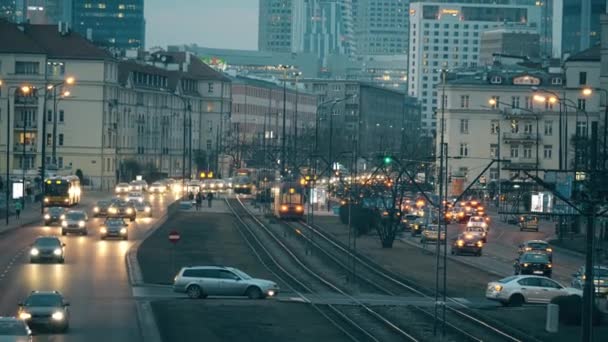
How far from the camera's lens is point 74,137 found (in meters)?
139

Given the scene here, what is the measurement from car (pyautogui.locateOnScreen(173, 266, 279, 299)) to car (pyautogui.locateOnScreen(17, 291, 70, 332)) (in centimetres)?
1098

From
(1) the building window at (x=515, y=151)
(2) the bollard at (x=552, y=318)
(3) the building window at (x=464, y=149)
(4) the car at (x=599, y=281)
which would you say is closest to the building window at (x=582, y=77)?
(1) the building window at (x=515, y=151)

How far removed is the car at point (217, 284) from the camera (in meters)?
46.5

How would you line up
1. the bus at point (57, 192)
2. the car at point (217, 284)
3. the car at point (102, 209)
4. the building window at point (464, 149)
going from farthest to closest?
the building window at point (464, 149), the bus at point (57, 192), the car at point (102, 209), the car at point (217, 284)

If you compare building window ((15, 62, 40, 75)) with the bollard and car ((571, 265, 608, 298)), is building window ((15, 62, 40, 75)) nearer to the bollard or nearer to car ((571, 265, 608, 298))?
car ((571, 265, 608, 298))

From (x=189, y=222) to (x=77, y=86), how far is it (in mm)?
53783

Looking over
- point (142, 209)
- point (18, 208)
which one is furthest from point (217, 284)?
point (142, 209)

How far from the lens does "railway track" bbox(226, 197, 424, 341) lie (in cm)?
3781

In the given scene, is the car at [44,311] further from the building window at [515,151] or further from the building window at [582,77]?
the building window at [515,151]

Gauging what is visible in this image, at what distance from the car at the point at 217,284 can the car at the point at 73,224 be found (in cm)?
2778

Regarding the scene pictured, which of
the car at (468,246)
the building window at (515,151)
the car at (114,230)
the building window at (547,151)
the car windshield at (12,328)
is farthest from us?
the building window at (515,151)

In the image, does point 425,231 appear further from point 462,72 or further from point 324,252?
point 462,72

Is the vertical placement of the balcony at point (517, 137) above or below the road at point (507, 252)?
above

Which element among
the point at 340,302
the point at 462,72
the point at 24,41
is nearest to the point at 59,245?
the point at 340,302
